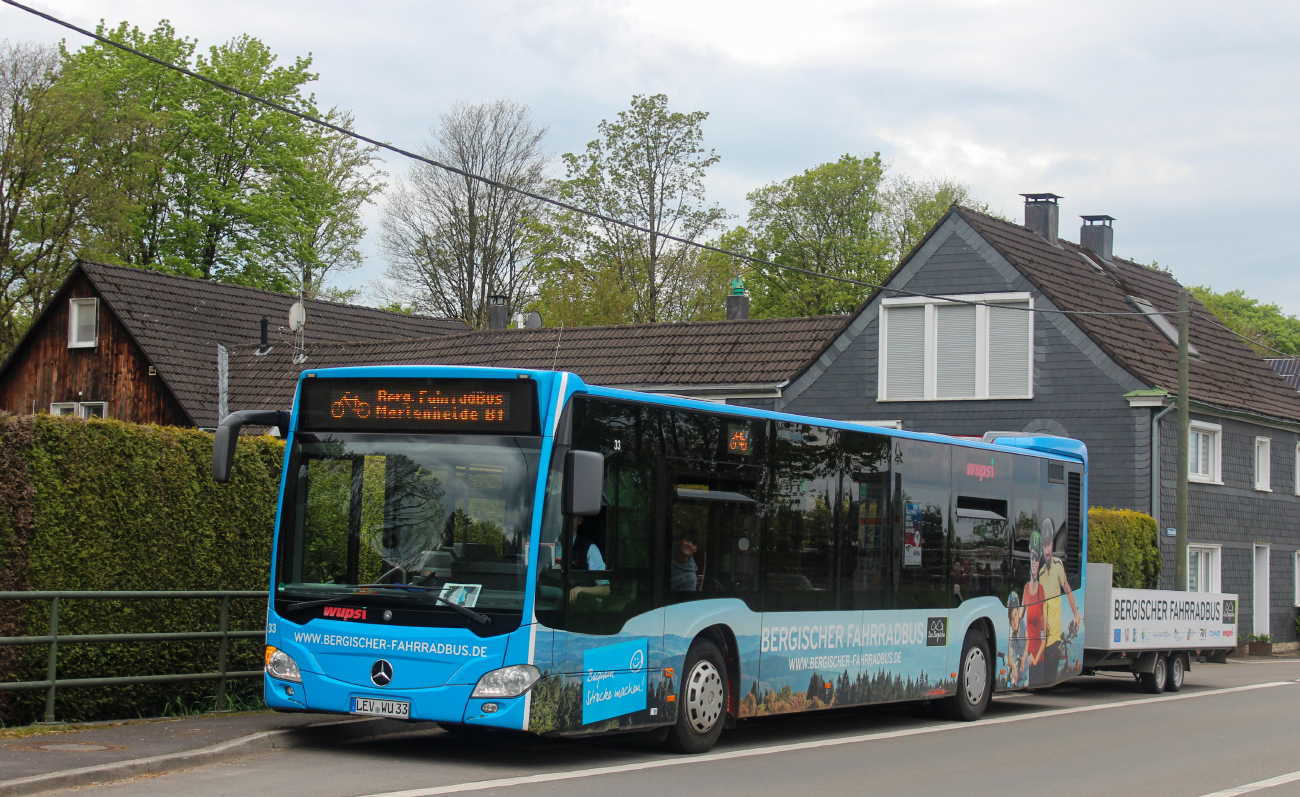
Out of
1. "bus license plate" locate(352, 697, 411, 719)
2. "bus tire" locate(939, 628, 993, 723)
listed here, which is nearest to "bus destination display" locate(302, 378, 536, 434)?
"bus license plate" locate(352, 697, 411, 719)

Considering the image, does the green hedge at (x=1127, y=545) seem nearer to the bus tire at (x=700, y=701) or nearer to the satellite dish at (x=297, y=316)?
the bus tire at (x=700, y=701)

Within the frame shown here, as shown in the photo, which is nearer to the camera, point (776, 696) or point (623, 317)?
point (776, 696)

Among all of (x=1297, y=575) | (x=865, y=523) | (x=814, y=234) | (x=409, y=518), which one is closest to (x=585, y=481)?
(x=409, y=518)

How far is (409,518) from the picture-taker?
1042cm

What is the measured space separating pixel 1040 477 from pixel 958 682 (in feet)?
10.3

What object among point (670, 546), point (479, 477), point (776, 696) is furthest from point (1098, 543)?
point (479, 477)

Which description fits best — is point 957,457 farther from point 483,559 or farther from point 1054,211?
point 1054,211

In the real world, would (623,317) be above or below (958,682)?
above

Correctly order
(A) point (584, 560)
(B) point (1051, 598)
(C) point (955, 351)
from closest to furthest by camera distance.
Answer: (A) point (584, 560), (B) point (1051, 598), (C) point (955, 351)

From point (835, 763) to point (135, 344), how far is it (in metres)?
28.5

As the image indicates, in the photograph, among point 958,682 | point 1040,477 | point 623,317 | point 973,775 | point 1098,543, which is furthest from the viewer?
point 623,317

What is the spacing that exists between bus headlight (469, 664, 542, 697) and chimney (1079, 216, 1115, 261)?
30225 millimetres

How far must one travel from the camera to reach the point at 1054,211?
3428 centimetres

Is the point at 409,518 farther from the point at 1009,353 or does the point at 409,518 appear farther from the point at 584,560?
the point at 1009,353
